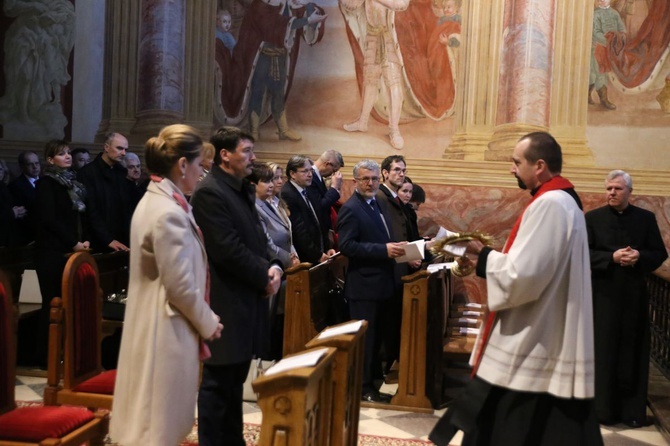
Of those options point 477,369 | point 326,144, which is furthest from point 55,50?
point 477,369

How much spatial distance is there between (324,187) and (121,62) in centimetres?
338

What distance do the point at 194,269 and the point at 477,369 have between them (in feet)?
4.10

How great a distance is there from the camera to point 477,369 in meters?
3.26

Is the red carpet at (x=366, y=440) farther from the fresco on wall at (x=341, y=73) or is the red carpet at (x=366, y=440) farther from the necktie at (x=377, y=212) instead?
the fresco on wall at (x=341, y=73)

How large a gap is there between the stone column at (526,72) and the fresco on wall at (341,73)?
60 cm

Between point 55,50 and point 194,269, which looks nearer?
point 194,269

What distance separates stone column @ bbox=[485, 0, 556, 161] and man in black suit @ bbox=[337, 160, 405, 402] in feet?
10.3

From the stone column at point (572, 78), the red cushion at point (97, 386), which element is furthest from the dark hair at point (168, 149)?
the stone column at point (572, 78)

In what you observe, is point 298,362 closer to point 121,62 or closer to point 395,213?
point 395,213

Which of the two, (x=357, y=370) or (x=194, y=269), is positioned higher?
(x=194, y=269)

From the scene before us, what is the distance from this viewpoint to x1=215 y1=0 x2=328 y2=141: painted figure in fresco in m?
8.89

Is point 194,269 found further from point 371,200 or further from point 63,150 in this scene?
point 63,150

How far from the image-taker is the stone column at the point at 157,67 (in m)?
8.77

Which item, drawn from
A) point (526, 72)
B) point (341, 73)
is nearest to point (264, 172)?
point (341, 73)
